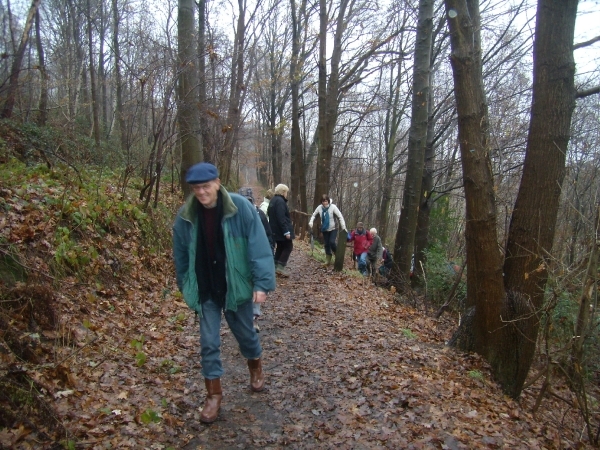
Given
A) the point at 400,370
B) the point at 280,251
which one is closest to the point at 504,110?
the point at 280,251

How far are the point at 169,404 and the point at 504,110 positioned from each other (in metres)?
13.0

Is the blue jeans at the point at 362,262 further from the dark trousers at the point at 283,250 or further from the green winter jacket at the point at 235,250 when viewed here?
the green winter jacket at the point at 235,250

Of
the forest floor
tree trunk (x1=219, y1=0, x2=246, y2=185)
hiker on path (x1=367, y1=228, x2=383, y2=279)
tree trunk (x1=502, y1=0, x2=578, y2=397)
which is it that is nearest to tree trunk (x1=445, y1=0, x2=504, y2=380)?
tree trunk (x1=502, y1=0, x2=578, y2=397)

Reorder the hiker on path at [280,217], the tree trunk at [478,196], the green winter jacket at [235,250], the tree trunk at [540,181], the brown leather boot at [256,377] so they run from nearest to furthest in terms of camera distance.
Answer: the green winter jacket at [235,250], the brown leather boot at [256,377], the tree trunk at [540,181], the tree trunk at [478,196], the hiker on path at [280,217]

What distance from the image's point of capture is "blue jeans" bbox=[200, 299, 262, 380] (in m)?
3.82

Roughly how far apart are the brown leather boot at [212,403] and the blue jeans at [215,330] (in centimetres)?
7

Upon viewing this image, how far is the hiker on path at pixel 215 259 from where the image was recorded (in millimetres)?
3734

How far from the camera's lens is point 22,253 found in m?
5.11

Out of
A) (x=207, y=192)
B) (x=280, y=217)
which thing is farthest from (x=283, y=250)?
(x=207, y=192)

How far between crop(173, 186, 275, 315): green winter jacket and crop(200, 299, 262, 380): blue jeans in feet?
0.35

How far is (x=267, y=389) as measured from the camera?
15.0ft

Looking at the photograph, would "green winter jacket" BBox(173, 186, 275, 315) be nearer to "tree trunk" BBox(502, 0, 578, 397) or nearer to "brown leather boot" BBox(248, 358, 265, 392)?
"brown leather boot" BBox(248, 358, 265, 392)

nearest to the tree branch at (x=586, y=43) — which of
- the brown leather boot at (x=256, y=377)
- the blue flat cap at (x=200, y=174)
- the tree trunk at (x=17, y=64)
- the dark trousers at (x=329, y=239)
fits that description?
the blue flat cap at (x=200, y=174)

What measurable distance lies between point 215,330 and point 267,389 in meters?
1.15
